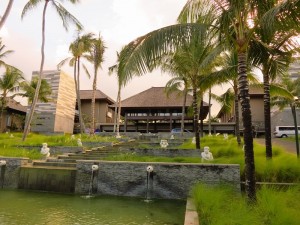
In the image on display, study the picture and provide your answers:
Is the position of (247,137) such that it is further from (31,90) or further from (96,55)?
(31,90)

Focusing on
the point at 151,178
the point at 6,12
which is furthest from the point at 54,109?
the point at 151,178

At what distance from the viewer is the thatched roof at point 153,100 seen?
37.5 m

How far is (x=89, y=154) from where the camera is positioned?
1527 centimetres

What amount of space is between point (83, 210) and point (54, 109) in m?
33.6

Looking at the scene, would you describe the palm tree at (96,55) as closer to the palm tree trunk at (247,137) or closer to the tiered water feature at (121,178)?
the tiered water feature at (121,178)

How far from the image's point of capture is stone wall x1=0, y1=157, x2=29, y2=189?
11531 millimetres

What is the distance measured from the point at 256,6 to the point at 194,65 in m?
8.59

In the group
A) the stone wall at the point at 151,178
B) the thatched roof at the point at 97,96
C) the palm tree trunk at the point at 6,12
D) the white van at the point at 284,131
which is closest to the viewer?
the stone wall at the point at 151,178

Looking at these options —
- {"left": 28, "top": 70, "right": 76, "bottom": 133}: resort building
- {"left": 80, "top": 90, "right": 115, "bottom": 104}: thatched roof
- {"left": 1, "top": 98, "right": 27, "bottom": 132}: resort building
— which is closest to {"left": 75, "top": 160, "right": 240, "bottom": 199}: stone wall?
{"left": 28, "top": 70, "right": 76, "bottom": 133}: resort building

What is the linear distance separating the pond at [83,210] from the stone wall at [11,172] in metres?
1.11

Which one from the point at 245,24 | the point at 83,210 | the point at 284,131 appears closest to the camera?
the point at 245,24

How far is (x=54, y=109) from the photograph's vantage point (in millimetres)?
39438

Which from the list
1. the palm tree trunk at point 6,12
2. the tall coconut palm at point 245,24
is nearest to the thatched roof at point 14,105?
the palm tree trunk at point 6,12

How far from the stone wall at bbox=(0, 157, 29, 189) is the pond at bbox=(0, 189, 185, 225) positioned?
3.65 ft
